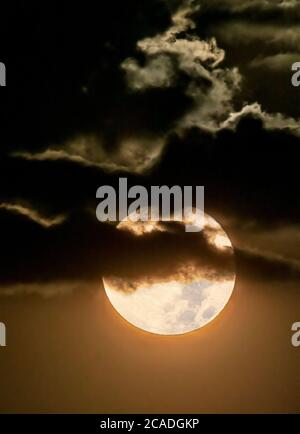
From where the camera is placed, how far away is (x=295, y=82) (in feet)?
49.2

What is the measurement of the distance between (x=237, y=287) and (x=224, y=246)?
81 cm

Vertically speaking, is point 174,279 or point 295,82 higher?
point 295,82

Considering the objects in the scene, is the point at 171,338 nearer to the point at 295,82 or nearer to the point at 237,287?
the point at 237,287

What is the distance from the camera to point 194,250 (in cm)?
1593
